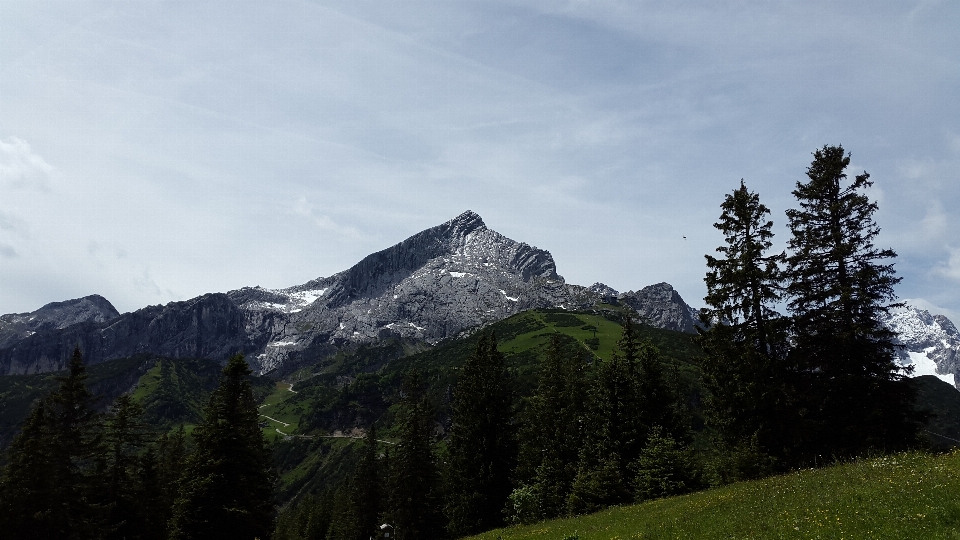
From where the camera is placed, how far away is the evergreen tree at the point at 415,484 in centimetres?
6278

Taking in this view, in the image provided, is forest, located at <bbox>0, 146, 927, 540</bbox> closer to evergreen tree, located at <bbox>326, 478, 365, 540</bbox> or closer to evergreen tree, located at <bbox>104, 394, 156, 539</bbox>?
evergreen tree, located at <bbox>104, 394, 156, 539</bbox>

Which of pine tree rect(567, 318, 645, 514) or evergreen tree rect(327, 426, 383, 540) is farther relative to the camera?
evergreen tree rect(327, 426, 383, 540)

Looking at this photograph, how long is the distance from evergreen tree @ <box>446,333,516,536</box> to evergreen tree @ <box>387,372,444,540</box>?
582cm

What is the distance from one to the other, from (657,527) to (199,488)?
34.1 m

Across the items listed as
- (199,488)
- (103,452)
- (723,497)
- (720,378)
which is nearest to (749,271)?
(720,378)

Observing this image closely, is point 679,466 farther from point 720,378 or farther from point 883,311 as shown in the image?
point 883,311

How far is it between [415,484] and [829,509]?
53.5 metres

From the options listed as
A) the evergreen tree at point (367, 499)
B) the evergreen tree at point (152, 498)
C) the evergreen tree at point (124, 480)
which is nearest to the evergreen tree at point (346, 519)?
the evergreen tree at point (367, 499)

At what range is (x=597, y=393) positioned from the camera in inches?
1914

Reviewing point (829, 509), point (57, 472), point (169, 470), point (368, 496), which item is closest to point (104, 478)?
point (57, 472)

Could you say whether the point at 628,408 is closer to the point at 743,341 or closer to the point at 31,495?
the point at 743,341

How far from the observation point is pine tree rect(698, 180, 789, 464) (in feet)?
111

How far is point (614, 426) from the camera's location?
46031 mm

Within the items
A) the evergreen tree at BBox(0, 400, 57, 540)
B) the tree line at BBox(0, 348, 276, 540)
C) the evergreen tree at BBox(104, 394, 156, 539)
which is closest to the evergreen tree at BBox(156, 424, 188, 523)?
the evergreen tree at BBox(104, 394, 156, 539)
